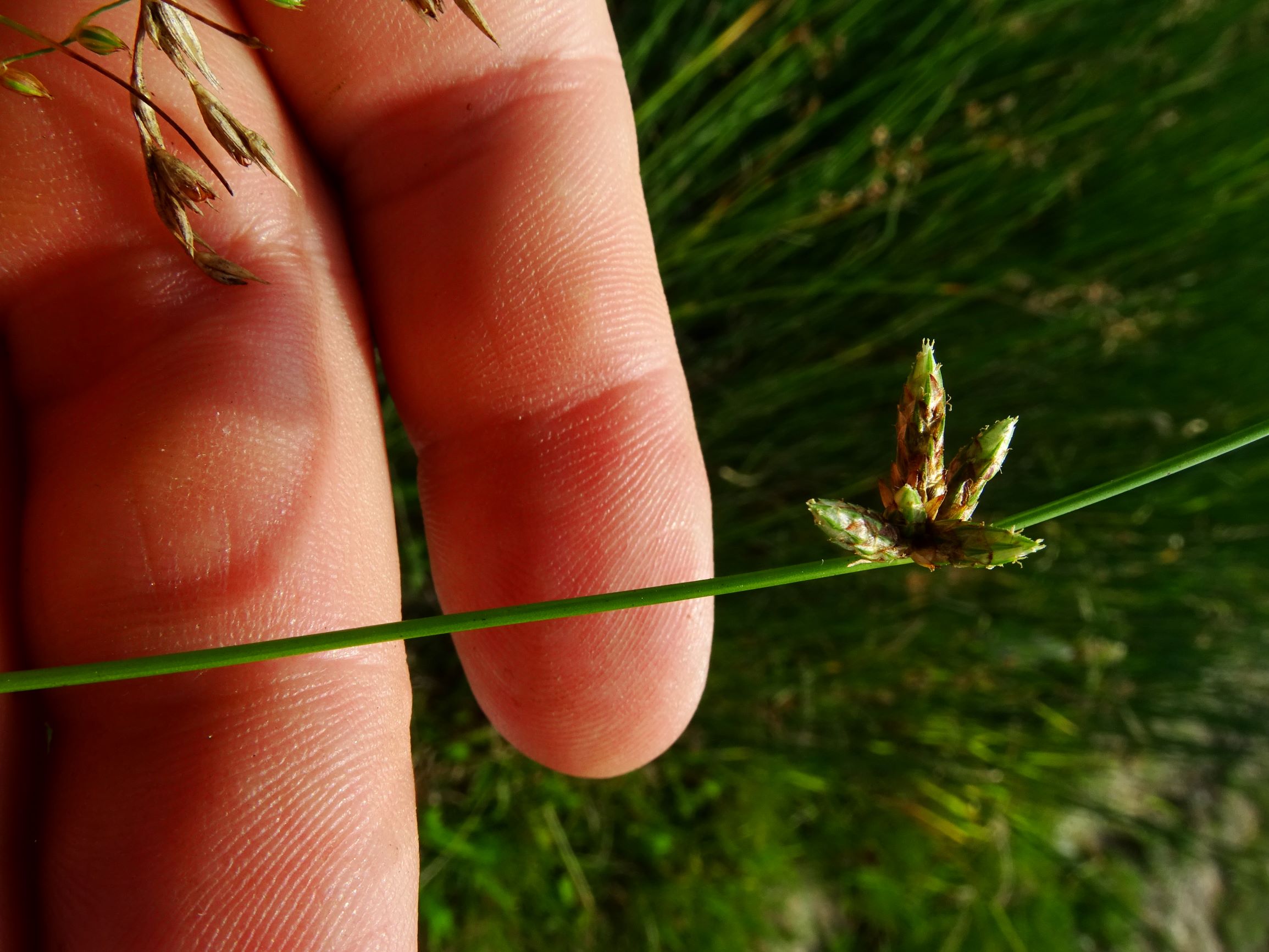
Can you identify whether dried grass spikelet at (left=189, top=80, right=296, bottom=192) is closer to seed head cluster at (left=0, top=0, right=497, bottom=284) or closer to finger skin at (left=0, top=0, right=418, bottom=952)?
seed head cluster at (left=0, top=0, right=497, bottom=284)

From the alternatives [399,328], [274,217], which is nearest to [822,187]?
[399,328]

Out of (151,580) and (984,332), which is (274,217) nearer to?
(151,580)

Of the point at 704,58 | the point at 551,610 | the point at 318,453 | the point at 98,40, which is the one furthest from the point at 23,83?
the point at 704,58

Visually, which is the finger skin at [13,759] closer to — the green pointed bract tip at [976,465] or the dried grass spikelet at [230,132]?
the dried grass spikelet at [230,132]

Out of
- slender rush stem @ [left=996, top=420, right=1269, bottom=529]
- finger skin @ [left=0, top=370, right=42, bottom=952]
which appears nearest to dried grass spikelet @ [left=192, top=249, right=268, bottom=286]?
finger skin @ [left=0, top=370, right=42, bottom=952]

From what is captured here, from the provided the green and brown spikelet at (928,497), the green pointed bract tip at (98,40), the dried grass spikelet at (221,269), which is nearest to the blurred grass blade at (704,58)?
the dried grass spikelet at (221,269)

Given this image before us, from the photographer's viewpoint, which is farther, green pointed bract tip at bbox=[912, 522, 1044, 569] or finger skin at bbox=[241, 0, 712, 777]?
finger skin at bbox=[241, 0, 712, 777]
